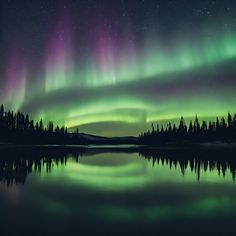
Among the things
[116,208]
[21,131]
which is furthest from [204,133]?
[116,208]

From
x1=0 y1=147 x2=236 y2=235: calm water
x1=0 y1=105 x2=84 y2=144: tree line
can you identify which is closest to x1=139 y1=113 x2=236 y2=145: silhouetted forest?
x1=0 y1=105 x2=84 y2=144: tree line

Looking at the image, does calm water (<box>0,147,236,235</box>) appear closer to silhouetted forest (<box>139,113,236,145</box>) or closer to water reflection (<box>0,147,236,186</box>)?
water reflection (<box>0,147,236,186</box>)

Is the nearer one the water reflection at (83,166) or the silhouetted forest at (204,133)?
the water reflection at (83,166)

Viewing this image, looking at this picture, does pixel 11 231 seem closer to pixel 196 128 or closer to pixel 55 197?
pixel 55 197

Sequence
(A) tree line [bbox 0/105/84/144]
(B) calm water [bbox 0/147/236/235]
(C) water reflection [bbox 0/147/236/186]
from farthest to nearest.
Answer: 1. (A) tree line [bbox 0/105/84/144]
2. (C) water reflection [bbox 0/147/236/186]
3. (B) calm water [bbox 0/147/236/235]

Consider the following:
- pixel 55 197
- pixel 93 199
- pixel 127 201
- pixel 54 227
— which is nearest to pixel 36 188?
pixel 55 197

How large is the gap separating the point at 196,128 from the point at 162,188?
143691 mm

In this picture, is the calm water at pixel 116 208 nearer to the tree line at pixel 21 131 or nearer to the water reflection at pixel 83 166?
the water reflection at pixel 83 166

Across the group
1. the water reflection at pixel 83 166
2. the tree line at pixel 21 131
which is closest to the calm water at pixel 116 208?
the water reflection at pixel 83 166

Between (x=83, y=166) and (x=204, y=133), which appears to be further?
(x=204, y=133)

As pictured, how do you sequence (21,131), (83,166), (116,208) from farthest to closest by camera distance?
(21,131), (83,166), (116,208)

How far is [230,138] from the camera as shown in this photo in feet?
422

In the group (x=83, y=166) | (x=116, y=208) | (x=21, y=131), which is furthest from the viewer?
(x=21, y=131)

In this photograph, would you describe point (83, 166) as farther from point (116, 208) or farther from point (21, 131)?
point (21, 131)
